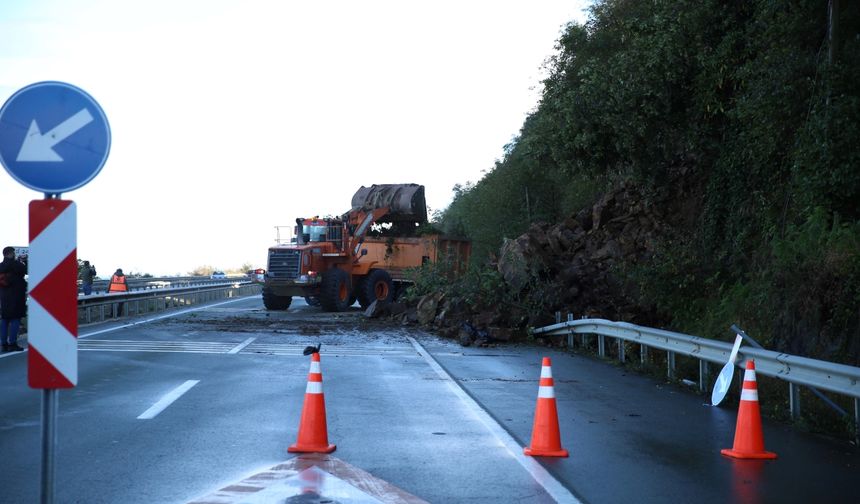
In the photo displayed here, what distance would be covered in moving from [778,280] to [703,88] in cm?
582

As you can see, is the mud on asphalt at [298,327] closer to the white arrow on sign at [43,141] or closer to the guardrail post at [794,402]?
the guardrail post at [794,402]

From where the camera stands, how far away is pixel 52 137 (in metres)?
5.25

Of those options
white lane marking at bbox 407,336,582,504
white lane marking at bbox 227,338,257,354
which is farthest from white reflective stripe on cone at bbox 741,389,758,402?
white lane marking at bbox 227,338,257,354

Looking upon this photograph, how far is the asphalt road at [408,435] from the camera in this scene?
681 centimetres

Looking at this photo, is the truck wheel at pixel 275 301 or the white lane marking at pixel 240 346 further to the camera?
the truck wheel at pixel 275 301

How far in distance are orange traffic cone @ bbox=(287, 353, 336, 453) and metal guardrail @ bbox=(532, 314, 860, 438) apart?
4838 mm

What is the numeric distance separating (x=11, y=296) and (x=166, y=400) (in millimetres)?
7063

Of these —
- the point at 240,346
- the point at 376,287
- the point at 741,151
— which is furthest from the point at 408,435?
the point at 376,287

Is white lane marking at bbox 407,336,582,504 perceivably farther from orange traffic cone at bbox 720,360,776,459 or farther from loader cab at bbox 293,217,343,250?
loader cab at bbox 293,217,343,250

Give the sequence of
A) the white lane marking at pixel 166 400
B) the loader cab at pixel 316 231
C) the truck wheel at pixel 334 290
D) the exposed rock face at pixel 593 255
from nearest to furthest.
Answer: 1. the white lane marking at pixel 166 400
2. the exposed rock face at pixel 593 255
3. the truck wheel at pixel 334 290
4. the loader cab at pixel 316 231

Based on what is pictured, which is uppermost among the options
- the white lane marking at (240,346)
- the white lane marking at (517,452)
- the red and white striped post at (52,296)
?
the red and white striped post at (52,296)

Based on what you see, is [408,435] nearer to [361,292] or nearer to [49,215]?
[49,215]

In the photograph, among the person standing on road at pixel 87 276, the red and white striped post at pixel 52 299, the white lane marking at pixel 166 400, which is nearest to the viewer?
the red and white striped post at pixel 52 299

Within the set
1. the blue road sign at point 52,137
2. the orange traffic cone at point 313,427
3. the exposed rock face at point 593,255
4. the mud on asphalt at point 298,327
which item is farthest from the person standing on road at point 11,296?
the blue road sign at point 52,137
